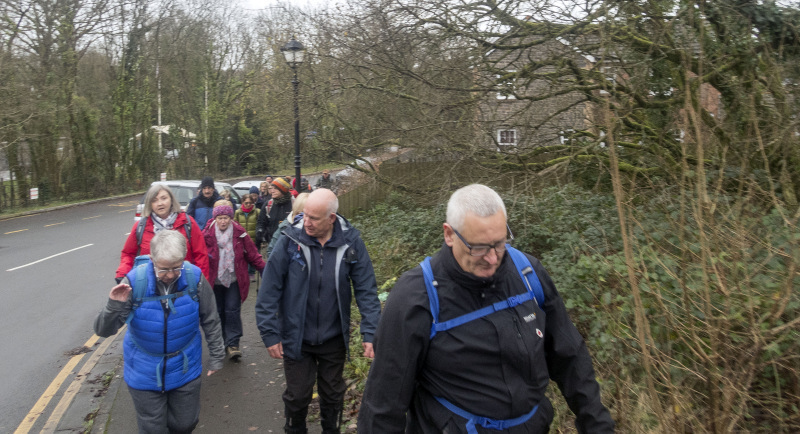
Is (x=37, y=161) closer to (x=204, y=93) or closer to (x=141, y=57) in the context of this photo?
(x=141, y=57)

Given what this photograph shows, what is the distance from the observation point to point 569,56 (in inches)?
309

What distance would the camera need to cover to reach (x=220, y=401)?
216 inches

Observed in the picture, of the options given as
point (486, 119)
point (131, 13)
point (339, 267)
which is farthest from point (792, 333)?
point (131, 13)

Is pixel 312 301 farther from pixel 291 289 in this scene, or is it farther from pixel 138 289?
pixel 138 289

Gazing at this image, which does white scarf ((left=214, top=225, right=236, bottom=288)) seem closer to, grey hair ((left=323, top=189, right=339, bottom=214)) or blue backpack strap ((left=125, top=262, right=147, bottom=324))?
blue backpack strap ((left=125, top=262, right=147, bottom=324))

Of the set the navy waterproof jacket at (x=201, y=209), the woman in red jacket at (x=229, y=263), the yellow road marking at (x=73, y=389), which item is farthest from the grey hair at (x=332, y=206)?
the navy waterproof jacket at (x=201, y=209)

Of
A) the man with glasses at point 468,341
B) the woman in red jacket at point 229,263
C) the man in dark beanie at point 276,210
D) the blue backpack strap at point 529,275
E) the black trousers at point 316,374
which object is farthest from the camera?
the man in dark beanie at point 276,210

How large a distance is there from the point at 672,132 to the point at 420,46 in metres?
3.78

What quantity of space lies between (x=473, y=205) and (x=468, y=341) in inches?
19.9

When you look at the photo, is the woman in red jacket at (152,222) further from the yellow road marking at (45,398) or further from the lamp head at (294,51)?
the lamp head at (294,51)

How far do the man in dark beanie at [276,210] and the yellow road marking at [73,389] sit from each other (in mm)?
2514

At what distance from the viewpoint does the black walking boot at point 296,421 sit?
4.14 metres

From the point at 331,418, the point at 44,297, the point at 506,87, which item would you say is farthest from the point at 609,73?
the point at 44,297

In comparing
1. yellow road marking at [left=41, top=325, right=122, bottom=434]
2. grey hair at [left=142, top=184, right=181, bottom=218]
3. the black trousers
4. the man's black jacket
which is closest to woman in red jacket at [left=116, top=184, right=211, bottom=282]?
grey hair at [left=142, top=184, right=181, bottom=218]
